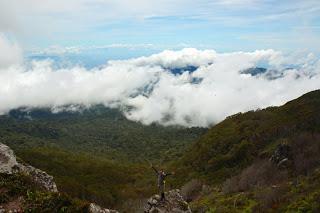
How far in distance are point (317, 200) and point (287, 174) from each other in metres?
83.1

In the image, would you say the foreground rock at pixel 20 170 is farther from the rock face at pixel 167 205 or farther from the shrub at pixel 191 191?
the shrub at pixel 191 191

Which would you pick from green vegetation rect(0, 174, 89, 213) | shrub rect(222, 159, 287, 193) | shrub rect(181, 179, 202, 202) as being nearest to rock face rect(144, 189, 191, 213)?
green vegetation rect(0, 174, 89, 213)

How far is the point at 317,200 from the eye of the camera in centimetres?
6669

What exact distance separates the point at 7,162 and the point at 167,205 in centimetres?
1469

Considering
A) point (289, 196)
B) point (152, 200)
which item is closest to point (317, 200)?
point (289, 196)

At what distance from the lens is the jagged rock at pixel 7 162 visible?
34.9 meters

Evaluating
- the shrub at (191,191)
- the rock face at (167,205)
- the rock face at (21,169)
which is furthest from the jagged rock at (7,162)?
the shrub at (191,191)

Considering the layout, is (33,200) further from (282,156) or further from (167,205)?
(282,156)

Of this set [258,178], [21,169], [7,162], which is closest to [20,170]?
[21,169]

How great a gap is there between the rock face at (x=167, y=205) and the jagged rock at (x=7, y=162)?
12316 millimetres

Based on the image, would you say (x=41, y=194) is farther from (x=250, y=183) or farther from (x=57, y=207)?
(x=250, y=183)

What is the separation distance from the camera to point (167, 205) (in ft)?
112

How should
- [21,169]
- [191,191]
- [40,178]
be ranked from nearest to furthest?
[21,169] → [40,178] → [191,191]

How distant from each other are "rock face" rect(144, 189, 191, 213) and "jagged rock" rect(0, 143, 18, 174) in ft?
40.4
